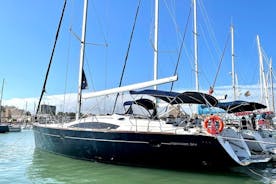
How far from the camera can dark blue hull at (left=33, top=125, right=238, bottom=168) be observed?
9.76 meters

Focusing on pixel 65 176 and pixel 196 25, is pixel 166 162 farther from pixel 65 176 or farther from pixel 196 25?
pixel 196 25

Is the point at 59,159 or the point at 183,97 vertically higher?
the point at 183,97

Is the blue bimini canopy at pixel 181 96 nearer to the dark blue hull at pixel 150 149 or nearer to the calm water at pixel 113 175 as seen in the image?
the dark blue hull at pixel 150 149

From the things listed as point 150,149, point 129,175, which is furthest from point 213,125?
point 129,175

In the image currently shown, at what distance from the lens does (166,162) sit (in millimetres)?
10344

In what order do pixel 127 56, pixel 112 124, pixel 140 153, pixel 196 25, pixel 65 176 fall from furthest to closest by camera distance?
pixel 196 25 → pixel 127 56 → pixel 112 124 → pixel 140 153 → pixel 65 176

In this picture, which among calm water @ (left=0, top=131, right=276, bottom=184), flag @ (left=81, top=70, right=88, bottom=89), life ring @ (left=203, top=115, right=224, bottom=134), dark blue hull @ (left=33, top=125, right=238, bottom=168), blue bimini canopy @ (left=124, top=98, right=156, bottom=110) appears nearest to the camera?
calm water @ (left=0, top=131, right=276, bottom=184)

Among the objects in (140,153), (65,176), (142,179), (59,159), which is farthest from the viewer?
(59,159)

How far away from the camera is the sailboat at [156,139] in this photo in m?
9.77

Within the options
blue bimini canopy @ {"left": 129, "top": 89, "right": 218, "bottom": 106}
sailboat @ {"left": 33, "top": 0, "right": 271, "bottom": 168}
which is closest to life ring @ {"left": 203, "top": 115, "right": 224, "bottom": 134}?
sailboat @ {"left": 33, "top": 0, "right": 271, "bottom": 168}

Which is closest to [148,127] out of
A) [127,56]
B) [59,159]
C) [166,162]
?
[166,162]

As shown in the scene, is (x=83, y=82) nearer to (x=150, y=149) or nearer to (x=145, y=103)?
(x=145, y=103)

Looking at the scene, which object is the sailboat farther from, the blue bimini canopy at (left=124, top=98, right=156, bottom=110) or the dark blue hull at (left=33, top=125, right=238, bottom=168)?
the blue bimini canopy at (left=124, top=98, right=156, bottom=110)

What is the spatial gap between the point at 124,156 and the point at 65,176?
228cm
